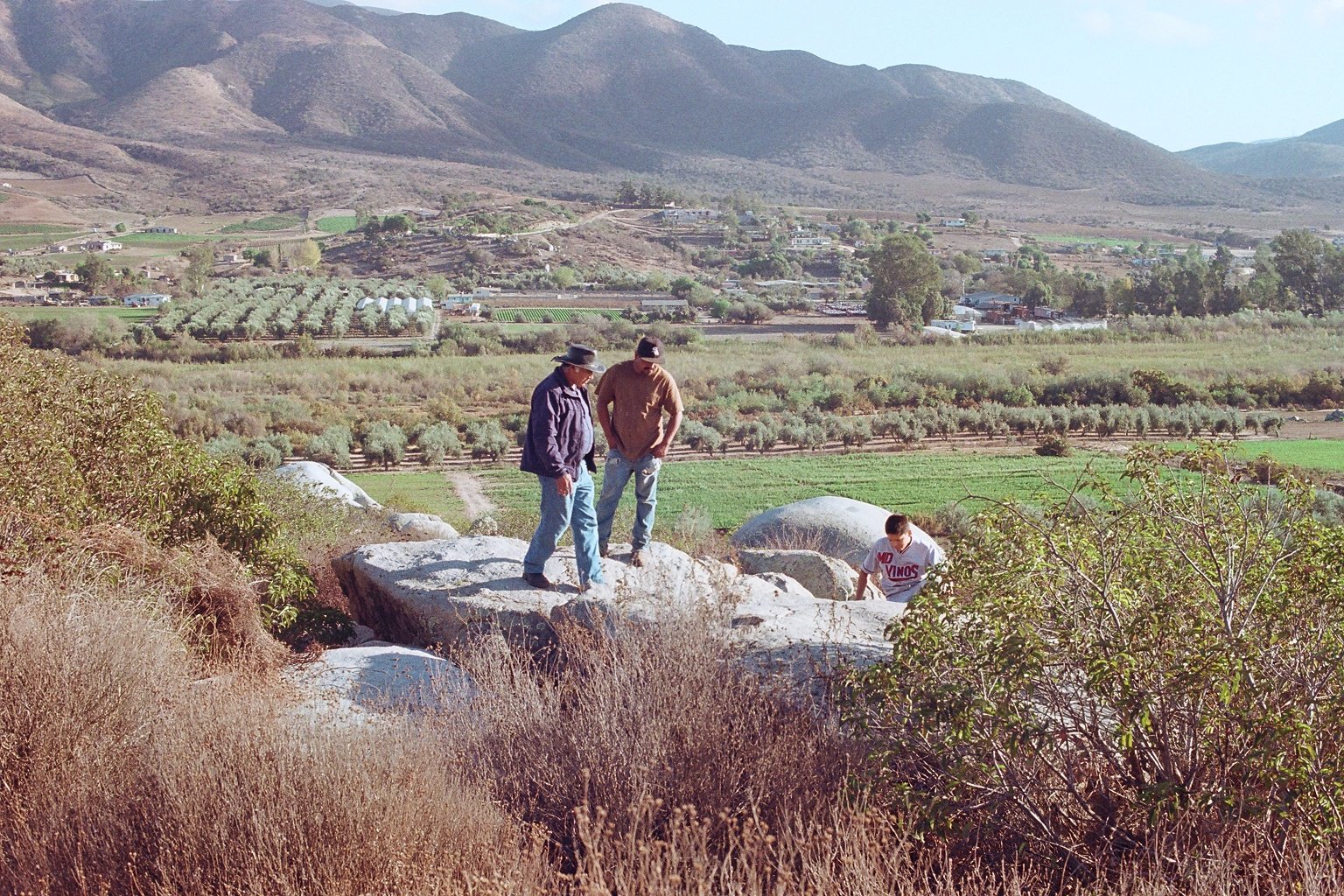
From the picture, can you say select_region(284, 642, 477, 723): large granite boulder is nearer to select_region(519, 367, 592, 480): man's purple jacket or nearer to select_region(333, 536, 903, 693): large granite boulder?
select_region(333, 536, 903, 693): large granite boulder

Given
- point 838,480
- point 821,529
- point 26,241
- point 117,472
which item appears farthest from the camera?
point 26,241

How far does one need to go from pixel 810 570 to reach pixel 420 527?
516 cm

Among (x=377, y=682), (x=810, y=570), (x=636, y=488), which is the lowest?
(x=810, y=570)

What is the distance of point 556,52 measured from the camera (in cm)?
19412

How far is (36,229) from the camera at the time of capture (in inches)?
3693

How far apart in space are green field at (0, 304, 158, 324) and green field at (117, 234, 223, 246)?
69.7ft

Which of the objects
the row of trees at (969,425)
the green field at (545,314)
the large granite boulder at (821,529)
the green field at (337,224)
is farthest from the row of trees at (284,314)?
the large granite boulder at (821,529)

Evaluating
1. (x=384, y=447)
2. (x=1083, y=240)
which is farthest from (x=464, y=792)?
(x=1083, y=240)

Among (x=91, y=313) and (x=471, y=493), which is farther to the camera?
(x=91, y=313)

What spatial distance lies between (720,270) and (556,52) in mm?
108347

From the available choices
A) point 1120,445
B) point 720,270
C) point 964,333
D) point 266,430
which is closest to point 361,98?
point 720,270

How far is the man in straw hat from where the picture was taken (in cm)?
725

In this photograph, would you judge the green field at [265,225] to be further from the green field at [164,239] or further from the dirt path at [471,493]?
the dirt path at [471,493]

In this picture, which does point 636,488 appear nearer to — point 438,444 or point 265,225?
point 438,444
